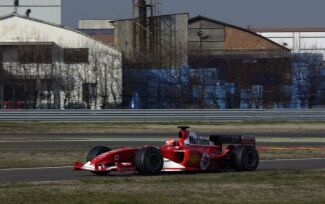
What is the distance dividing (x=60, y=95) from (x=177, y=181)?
42793mm

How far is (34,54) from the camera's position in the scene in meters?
60.4

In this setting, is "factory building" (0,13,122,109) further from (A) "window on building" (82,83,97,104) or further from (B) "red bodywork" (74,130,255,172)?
(B) "red bodywork" (74,130,255,172)

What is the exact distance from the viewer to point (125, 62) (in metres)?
60.8

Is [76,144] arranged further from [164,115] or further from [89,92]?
[89,92]

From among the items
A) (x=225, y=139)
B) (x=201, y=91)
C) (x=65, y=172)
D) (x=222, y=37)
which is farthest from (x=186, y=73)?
(x=65, y=172)

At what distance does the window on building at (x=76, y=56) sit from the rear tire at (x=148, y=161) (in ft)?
145

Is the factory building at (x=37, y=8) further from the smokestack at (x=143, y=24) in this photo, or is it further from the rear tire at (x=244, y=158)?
the rear tire at (x=244, y=158)

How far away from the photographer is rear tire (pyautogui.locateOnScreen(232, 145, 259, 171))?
59.5ft

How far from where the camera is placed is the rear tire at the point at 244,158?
18.1 meters

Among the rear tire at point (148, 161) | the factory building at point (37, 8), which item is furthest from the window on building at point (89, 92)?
the rear tire at point (148, 161)

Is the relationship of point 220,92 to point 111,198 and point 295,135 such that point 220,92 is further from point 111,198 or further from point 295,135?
point 111,198

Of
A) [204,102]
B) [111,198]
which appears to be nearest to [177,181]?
[111,198]

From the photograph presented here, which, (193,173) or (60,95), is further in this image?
(60,95)

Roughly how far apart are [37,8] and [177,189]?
73.2 meters
